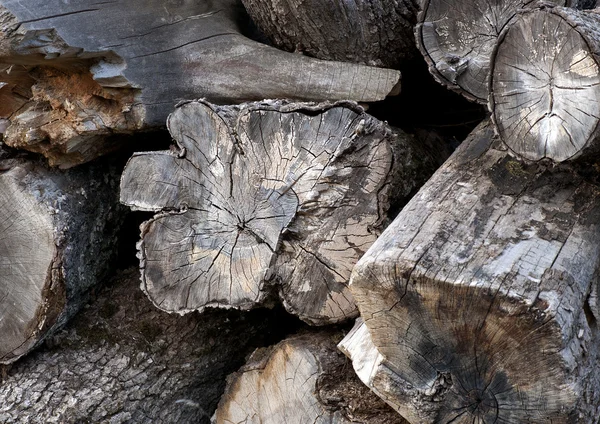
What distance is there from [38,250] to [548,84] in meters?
1.74

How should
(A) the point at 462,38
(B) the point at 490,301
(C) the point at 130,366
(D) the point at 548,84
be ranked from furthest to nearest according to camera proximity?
(C) the point at 130,366 → (A) the point at 462,38 → (D) the point at 548,84 → (B) the point at 490,301

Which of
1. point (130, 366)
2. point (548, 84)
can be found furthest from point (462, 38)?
point (130, 366)

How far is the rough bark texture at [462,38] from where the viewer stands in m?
1.91

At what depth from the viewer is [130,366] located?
7.71 feet

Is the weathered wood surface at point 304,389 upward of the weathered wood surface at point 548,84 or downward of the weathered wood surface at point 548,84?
downward

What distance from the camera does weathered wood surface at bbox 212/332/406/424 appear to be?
1.94 m

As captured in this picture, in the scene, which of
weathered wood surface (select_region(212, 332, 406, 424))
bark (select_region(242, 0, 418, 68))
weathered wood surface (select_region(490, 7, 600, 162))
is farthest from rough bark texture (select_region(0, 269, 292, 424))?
weathered wood surface (select_region(490, 7, 600, 162))

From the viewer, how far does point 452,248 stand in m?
1.61

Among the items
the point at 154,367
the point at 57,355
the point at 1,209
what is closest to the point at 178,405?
the point at 154,367

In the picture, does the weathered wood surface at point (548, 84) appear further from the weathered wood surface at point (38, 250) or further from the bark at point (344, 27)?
the weathered wood surface at point (38, 250)

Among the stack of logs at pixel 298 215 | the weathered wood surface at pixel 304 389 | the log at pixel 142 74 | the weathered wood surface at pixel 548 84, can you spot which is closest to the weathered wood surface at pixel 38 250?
the stack of logs at pixel 298 215

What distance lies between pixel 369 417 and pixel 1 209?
4.79ft

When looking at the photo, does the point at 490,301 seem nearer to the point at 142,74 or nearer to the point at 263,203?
the point at 263,203

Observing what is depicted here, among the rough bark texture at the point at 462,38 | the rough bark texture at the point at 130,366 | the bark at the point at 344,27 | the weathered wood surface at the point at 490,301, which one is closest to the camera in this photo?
the weathered wood surface at the point at 490,301
